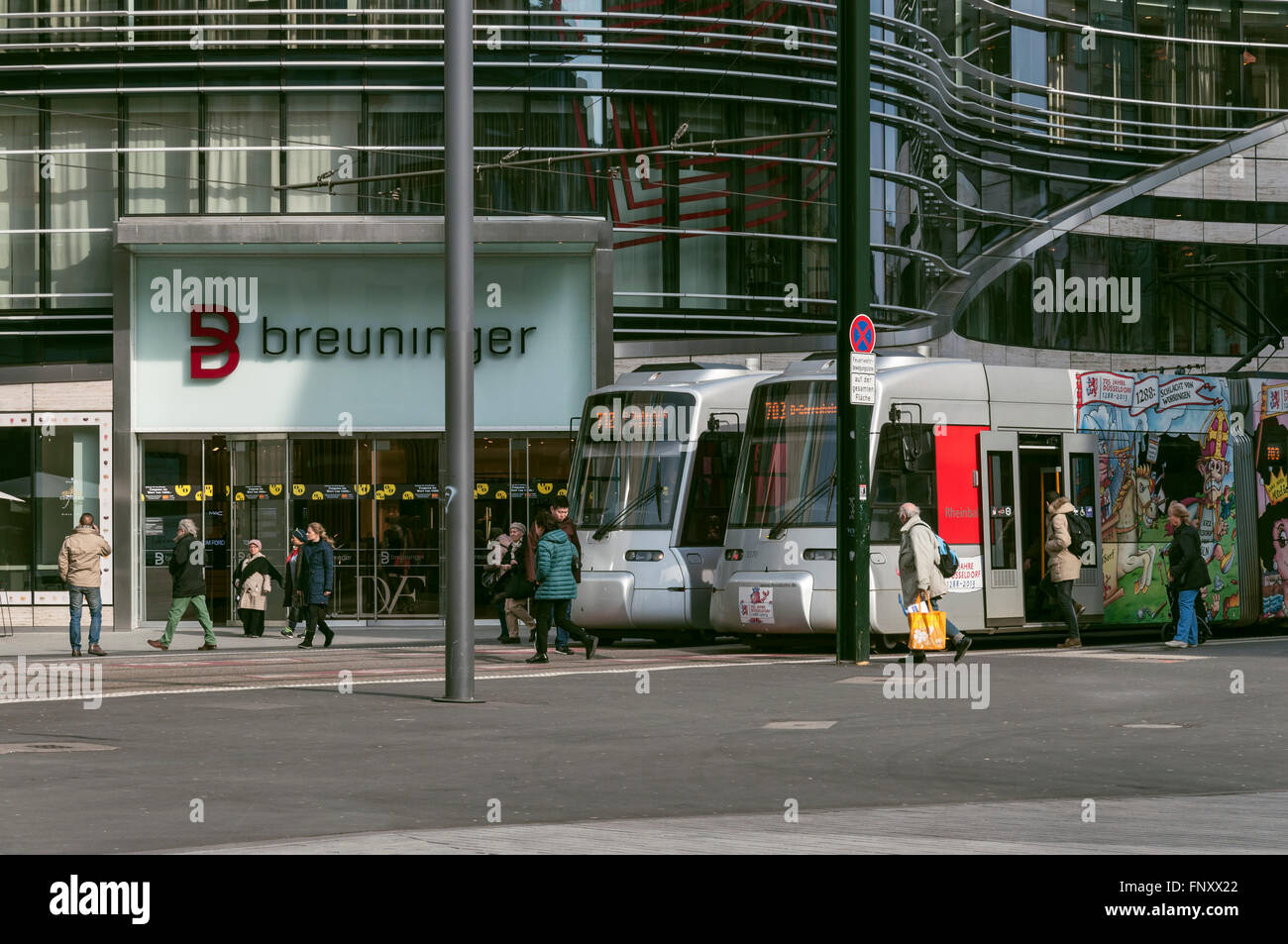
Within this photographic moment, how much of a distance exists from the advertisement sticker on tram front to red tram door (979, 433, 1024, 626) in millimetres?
2778

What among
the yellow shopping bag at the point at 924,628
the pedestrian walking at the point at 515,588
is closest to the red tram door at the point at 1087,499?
the yellow shopping bag at the point at 924,628

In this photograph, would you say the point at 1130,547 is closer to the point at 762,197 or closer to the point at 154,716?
the point at 762,197

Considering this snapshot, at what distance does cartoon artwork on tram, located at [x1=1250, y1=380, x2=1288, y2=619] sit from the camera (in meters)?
25.1

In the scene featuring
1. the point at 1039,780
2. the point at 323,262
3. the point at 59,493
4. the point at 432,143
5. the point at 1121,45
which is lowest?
the point at 1039,780

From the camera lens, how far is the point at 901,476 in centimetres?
2042

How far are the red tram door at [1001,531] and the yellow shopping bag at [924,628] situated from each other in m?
2.70

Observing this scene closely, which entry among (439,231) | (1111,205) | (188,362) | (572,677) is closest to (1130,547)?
(572,677)

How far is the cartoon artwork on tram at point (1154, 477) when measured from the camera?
22750 mm

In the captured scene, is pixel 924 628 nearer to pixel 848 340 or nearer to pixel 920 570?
pixel 920 570

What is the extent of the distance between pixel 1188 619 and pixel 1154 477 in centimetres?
240

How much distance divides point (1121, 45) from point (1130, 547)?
22.4m

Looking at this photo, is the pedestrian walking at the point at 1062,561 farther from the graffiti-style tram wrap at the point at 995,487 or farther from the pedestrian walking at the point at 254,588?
the pedestrian walking at the point at 254,588

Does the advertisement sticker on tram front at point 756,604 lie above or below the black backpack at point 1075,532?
below

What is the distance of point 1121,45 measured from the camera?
41.8m
